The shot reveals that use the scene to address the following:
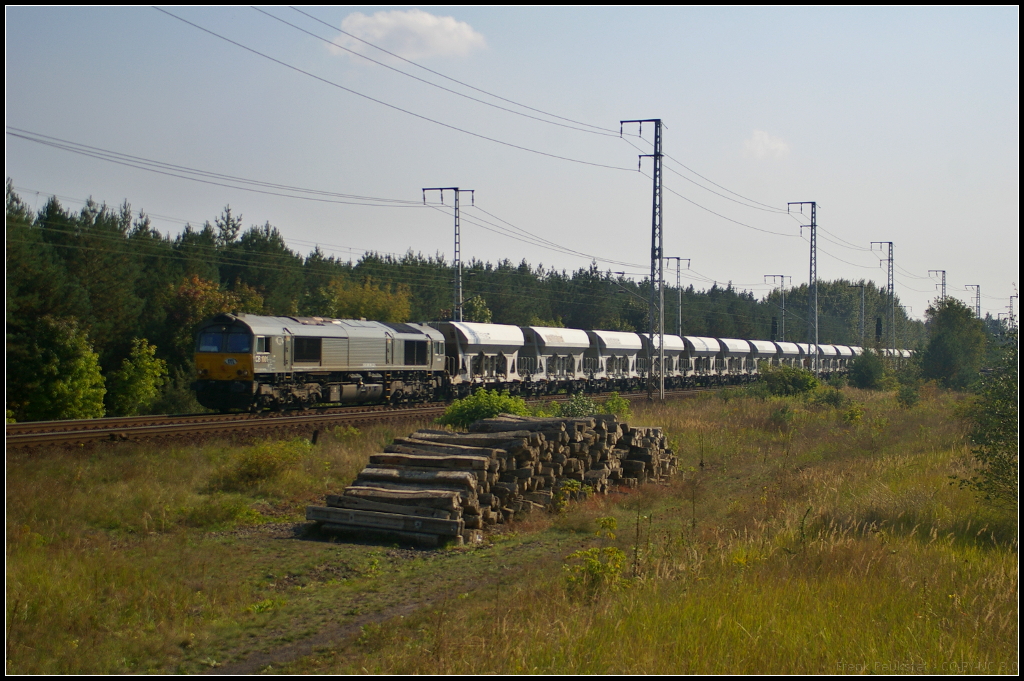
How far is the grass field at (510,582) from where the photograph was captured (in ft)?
21.2

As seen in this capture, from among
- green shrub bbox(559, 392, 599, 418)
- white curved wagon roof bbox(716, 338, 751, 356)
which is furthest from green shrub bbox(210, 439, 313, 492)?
white curved wagon roof bbox(716, 338, 751, 356)

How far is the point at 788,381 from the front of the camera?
133 feet

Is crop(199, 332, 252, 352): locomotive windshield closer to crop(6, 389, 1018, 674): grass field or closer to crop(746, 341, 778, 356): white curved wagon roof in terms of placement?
crop(6, 389, 1018, 674): grass field

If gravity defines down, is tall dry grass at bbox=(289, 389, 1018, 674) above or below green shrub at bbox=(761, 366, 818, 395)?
below

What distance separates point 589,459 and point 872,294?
12699cm

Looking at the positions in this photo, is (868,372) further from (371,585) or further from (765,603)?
(371,585)

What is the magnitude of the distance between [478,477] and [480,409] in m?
7.90

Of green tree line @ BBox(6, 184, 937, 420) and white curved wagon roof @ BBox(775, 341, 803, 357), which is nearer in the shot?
green tree line @ BBox(6, 184, 937, 420)

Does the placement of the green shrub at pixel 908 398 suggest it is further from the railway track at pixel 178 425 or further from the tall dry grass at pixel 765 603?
the tall dry grass at pixel 765 603

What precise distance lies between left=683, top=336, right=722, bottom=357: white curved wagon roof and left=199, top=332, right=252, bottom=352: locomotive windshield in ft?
110


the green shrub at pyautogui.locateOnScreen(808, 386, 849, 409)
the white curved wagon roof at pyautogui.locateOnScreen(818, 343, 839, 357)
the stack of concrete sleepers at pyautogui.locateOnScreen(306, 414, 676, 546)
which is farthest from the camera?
the white curved wagon roof at pyautogui.locateOnScreen(818, 343, 839, 357)

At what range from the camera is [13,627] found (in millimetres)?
7199

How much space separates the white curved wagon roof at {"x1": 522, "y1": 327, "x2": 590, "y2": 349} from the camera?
38.2m

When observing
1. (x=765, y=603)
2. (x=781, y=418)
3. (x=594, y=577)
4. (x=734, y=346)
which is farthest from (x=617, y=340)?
(x=765, y=603)
